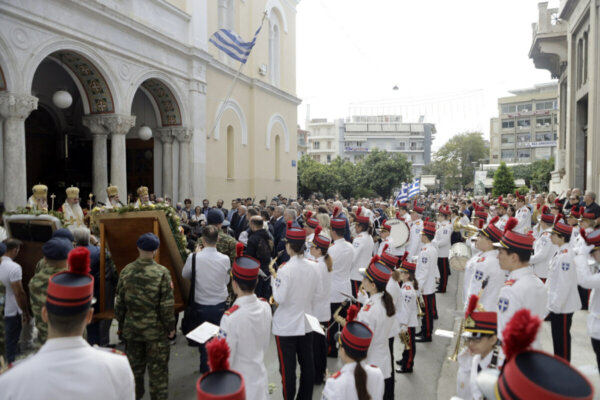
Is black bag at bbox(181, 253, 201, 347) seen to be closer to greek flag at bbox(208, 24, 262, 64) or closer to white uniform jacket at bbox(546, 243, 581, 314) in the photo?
white uniform jacket at bbox(546, 243, 581, 314)

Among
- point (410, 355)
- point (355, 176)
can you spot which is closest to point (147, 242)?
point (410, 355)

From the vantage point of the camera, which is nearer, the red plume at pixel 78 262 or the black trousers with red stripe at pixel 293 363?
the red plume at pixel 78 262

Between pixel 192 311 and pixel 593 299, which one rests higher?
pixel 593 299

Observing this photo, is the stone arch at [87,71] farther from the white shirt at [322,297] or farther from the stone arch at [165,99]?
the white shirt at [322,297]

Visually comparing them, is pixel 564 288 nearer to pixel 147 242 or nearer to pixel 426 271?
pixel 426 271

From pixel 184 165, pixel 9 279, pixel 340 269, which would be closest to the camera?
pixel 9 279

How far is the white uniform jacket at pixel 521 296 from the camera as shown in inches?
154

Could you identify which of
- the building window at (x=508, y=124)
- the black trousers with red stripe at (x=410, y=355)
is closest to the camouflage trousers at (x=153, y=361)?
the black trousers with red stripe at (x=410, y=355)

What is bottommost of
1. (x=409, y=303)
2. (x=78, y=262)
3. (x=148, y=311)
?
(x=409, y=303)

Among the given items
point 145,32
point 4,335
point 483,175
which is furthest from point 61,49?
point 483,175

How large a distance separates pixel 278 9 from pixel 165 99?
10919 millimetres

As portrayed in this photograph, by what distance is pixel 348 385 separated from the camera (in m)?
3.08

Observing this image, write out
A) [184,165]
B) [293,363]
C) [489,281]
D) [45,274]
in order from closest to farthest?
[45,274] → [293,363] → [489,281] → [184,165]

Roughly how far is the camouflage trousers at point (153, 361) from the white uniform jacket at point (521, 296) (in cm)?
352
